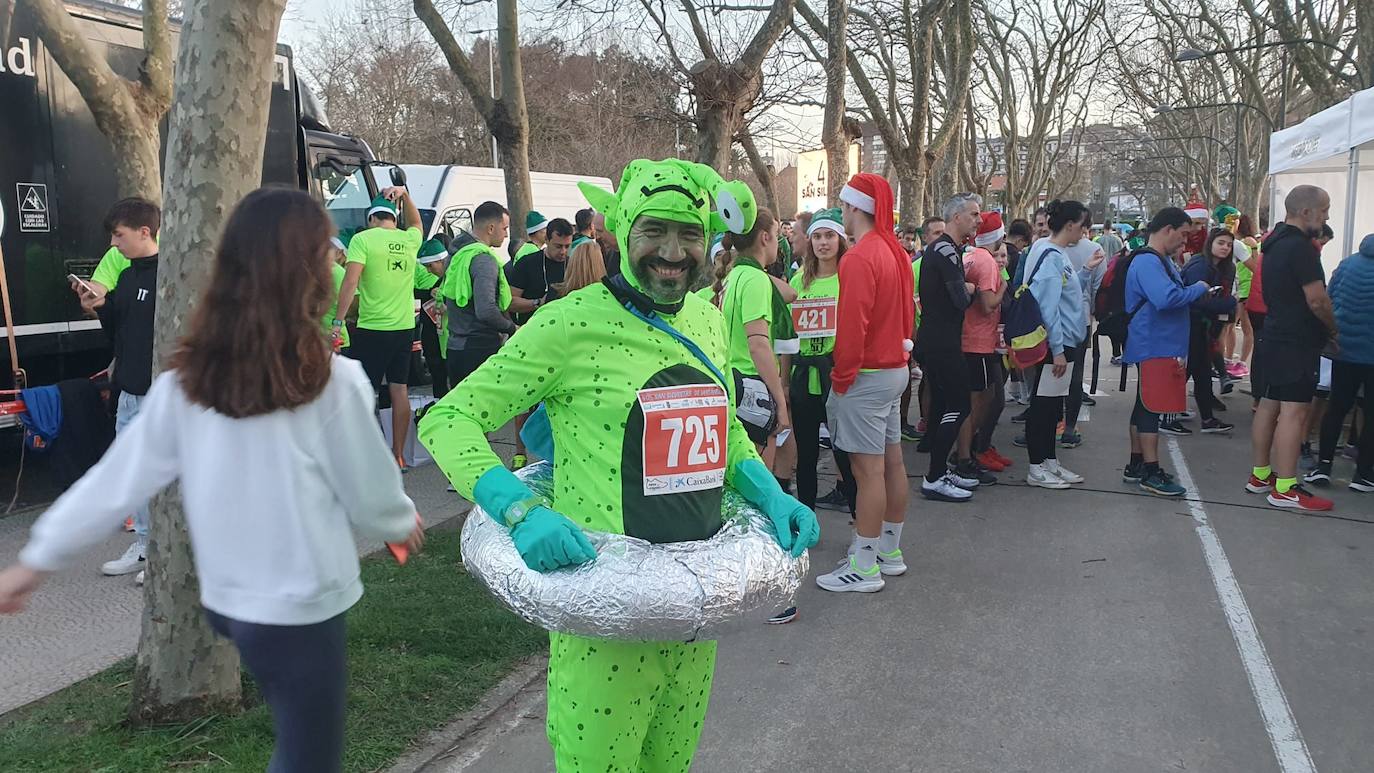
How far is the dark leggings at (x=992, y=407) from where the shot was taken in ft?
24.8

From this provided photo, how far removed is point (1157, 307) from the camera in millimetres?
6562

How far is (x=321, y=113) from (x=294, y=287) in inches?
353

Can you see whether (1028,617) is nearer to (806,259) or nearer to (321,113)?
(806,259)

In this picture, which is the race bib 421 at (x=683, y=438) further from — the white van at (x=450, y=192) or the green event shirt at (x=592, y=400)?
the white van at (x=450, y=192)

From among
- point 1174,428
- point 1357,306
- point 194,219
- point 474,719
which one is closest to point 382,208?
point 194,219

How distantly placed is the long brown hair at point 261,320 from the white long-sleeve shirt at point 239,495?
0.04m

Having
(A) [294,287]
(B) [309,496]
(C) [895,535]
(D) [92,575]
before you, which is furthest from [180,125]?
(C) [895,535]

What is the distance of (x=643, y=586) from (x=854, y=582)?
342 centimetres

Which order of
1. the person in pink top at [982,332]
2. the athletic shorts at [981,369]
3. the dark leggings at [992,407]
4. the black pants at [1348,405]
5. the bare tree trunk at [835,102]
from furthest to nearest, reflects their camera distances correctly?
the bare tree trunk at [835,102]
the dark leggings at [992,407]
the athletic shorts at [981,369]
the person in pink top at [982,332]
the black pants at [1348,405]

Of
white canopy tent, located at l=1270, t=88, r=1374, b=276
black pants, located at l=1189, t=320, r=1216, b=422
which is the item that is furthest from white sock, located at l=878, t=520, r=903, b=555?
white canopy tent, located at l=1270, t=88, r=1374, b=276

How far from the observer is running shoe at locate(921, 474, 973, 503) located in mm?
7012

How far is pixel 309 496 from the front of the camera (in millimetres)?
2104

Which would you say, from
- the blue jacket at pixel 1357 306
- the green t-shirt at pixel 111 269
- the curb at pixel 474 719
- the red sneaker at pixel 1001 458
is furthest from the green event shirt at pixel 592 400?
the blue jacket at pixel 1357 306

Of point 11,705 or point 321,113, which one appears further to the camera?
point 321,113
